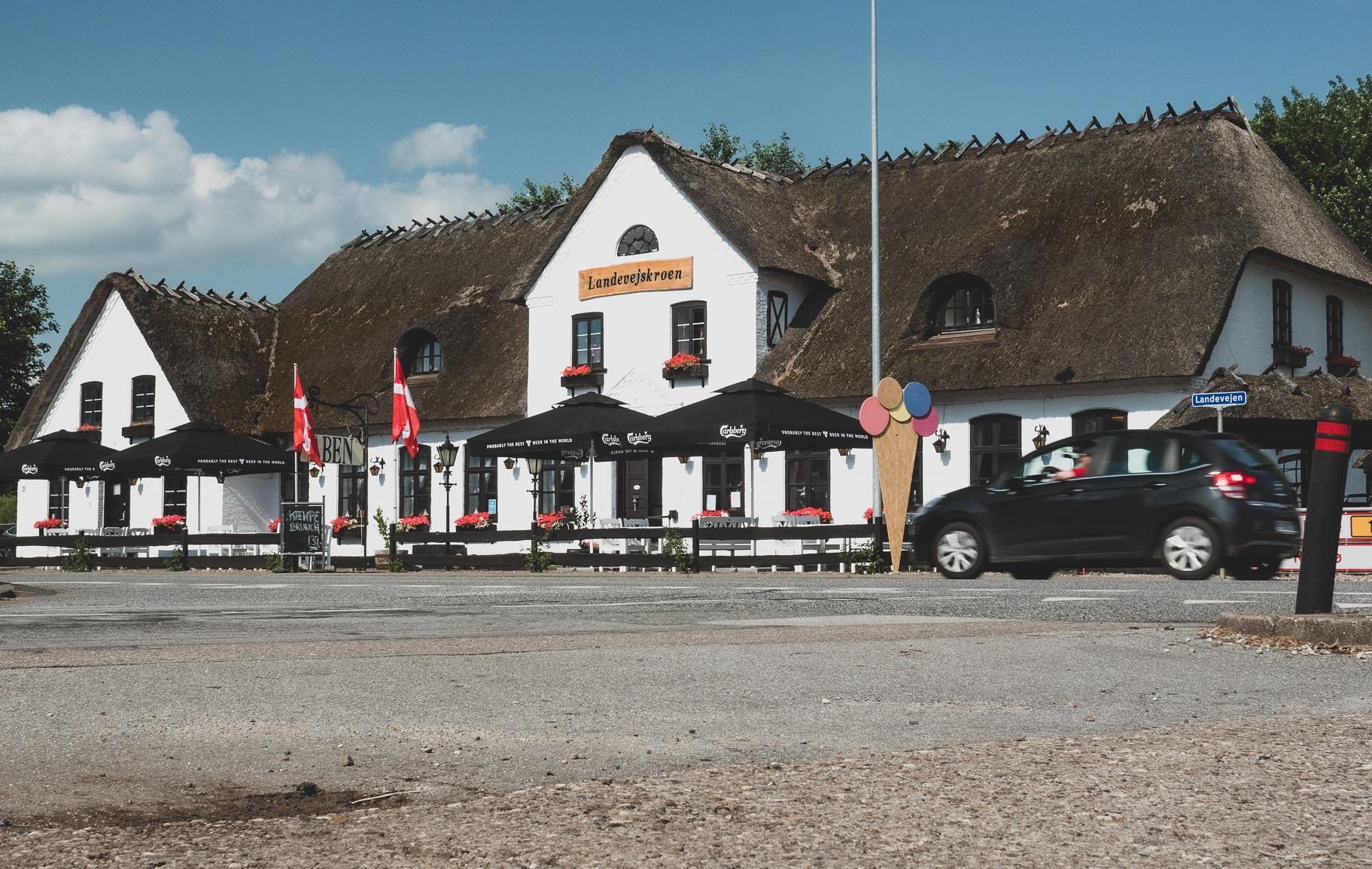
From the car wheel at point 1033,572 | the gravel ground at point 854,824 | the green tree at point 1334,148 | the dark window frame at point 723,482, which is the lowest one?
the gravel ground at point 854,824

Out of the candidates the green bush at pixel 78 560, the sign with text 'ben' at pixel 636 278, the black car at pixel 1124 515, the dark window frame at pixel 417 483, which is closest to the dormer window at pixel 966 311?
the sign with text 'ben' at pixel 636 278

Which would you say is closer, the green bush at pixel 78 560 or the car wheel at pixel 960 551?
the car wheel at pixel 960 551

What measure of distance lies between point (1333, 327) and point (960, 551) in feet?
99.3

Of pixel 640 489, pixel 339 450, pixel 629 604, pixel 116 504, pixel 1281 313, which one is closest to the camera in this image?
pixel 629 604

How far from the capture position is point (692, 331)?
121 ft

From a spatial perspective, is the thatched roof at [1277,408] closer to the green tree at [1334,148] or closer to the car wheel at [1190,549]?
the green tree at [1334,148]

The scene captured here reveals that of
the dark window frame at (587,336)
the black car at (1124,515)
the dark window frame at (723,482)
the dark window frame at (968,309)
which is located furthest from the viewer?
the dark window frame at (587,336)

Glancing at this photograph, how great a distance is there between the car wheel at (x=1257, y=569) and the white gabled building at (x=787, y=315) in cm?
2082

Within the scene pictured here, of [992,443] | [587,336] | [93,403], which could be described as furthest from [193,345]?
[992,443]

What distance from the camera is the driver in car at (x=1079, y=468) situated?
9.02 metres

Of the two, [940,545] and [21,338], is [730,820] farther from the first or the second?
[21,338]

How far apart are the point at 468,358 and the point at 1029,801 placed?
35883 mm

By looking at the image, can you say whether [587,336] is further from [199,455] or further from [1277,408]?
[1277,408]

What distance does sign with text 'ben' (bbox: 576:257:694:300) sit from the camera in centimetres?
3684
